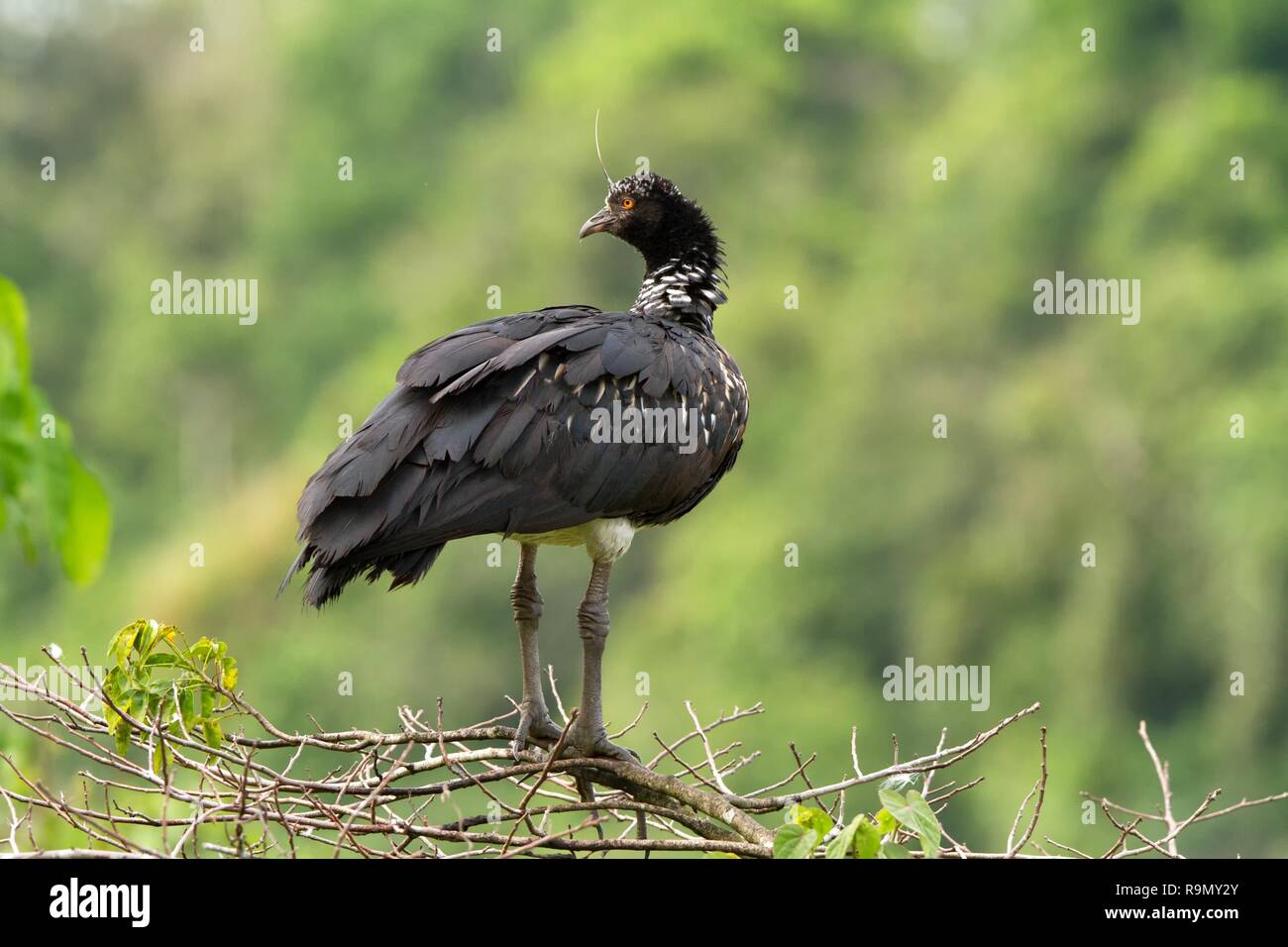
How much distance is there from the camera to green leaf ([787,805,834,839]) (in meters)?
3.33

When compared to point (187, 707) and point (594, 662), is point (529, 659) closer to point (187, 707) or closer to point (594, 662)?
point (594, 662)

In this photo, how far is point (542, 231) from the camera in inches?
1150

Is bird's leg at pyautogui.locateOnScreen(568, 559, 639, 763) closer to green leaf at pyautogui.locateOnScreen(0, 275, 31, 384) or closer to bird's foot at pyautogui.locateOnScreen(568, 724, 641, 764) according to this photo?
bird's foot at pyautogui.locateOnScreen(568, 724, 641, 764)

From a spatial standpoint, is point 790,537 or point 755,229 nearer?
point 790,537

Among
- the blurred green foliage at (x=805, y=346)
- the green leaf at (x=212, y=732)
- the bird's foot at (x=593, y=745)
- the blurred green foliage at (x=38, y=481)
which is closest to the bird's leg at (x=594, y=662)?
the bird's foot at (x=593, y=745)

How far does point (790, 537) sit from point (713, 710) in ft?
13.9

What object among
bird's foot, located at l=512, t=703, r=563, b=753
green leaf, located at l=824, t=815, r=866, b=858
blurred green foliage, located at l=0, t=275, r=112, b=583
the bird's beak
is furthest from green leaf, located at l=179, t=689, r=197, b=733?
the bird's beak

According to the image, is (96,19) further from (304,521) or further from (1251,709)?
(304,521)

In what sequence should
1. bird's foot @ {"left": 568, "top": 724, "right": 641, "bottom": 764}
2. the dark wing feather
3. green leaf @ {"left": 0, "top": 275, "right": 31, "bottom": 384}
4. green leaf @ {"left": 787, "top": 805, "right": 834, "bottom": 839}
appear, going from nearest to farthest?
green leaf @ {"left": 0, "top": 275, "right": 31, "bottom": 384}, green leaf @ {"left": 787, "top": 805, "right": 834, "bottom": 839}, the dark wing feather, bird's foot @ {"left": 568, "top": 724, "right": 641, "bottom": 764}

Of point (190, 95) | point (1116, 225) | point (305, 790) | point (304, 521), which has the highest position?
point (190, 95)

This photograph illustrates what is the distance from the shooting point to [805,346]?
30.0 metres

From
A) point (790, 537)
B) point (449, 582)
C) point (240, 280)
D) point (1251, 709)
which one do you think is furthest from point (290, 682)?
point (240, 280)

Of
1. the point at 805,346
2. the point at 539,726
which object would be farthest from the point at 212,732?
the point at 805,346

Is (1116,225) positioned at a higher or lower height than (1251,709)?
higher
